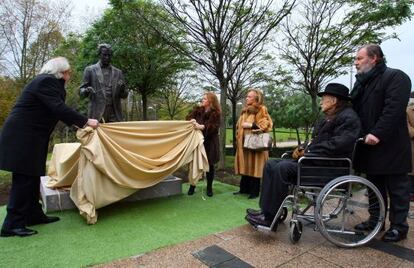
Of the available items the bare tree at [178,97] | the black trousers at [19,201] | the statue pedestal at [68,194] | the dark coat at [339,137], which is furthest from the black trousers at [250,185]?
the bare tree at [178,97]

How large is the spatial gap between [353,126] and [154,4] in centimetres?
671

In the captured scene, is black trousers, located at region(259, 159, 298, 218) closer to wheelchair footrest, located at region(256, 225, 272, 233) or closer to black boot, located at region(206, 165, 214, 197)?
wheelchair footrest, located at region(256, 225, 272, 233)

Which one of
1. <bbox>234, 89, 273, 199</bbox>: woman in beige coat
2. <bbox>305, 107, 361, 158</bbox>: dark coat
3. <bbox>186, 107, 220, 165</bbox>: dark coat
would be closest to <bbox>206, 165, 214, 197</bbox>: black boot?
<bbox>186, 107, 220, 165</bbox>: dark coat

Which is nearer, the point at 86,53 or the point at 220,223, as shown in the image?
the point at 220,223

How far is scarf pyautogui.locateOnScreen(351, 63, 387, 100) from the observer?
9.66ft

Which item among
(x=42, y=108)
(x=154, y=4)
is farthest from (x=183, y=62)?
(x=42, y=108)

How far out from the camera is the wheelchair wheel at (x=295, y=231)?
2836mm

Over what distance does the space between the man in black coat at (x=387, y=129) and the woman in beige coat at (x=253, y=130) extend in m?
1.51

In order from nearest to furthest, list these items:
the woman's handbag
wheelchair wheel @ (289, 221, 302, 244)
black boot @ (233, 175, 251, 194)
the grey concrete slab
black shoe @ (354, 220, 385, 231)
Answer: the grey concrete slab → wheelchair wheel @ (289, 221, 302, 244) → black shoe @ (354, 220, 385, 231) → the woman's handbag → black boot @ (233, 175, 251, 194)

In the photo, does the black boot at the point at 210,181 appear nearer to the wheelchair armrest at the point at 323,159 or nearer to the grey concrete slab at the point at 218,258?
the grey concrete slab at the point at 218,258

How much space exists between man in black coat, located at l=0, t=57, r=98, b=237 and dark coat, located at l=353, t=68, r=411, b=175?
2.95 m

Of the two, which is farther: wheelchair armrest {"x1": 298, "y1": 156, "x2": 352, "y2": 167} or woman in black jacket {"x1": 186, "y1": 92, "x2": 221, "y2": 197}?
woman in black jacket {"x1": 186, "y1": 92, "x2": 221, "y2": 197}

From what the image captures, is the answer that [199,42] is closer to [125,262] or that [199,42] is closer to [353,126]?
[353,126]

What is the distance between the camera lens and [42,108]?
3082 millimetres
